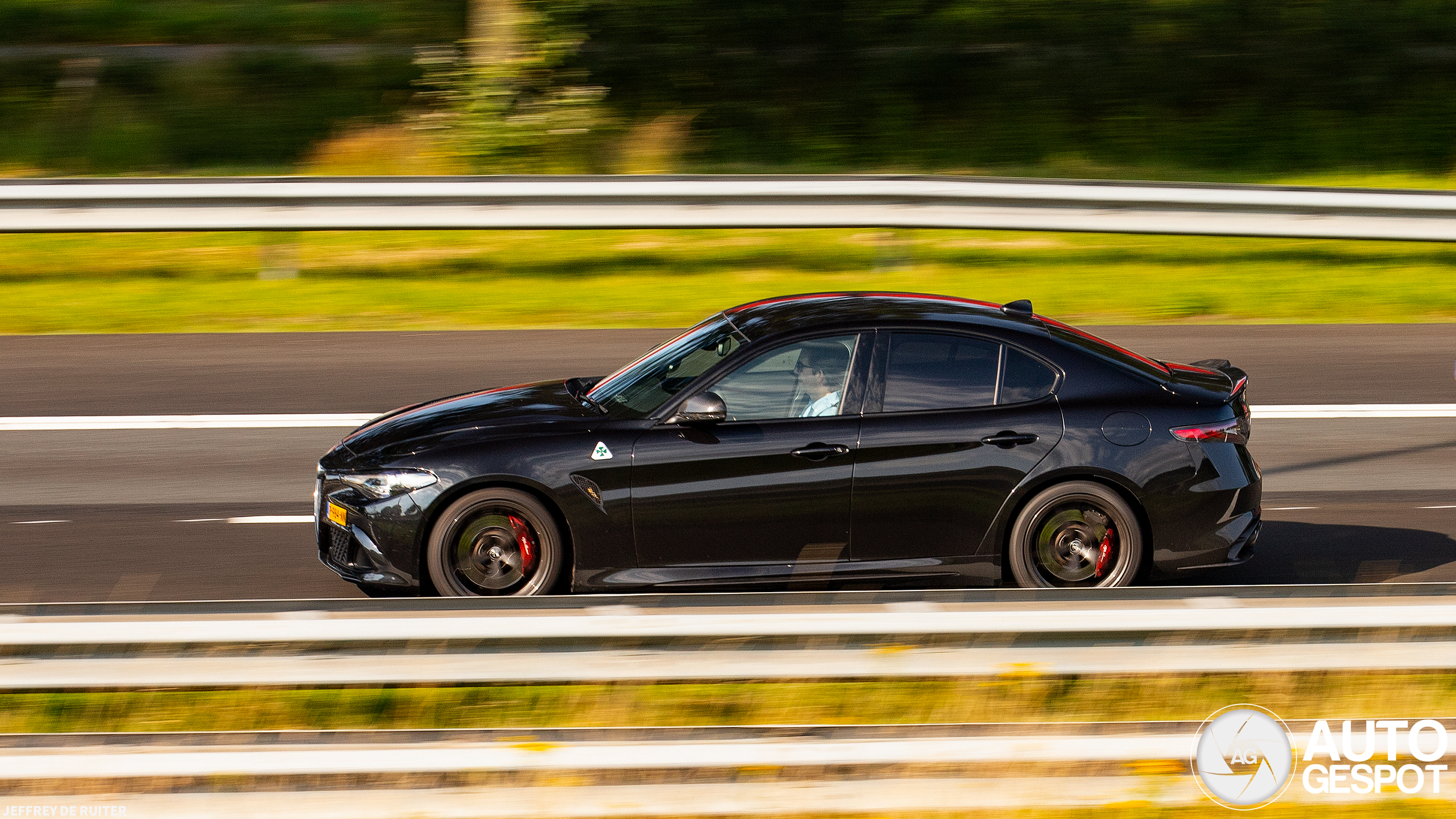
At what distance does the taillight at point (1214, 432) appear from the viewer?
6.35 meters

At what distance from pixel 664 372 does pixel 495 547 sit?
117cm

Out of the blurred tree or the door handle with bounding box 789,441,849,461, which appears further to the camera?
the blurred tree

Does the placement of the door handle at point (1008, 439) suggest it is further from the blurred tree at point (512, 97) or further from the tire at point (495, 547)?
the blurred tree at point (512, 97)

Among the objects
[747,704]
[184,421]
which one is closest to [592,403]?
[747,704]

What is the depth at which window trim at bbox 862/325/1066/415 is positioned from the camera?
247 inches

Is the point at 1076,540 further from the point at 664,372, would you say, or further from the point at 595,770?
the point at 595,770

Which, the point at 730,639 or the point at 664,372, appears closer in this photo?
the point at 730,639

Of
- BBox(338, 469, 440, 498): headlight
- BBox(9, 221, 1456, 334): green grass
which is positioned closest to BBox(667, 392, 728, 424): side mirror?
BBox(338, 469, 440, 498): headlight

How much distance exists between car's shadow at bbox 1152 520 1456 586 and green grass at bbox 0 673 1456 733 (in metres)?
1.23

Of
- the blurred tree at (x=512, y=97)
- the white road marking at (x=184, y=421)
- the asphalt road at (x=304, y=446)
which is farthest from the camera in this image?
the blurred tree at (x=512, y=97)

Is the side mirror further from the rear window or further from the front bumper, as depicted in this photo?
the rear window

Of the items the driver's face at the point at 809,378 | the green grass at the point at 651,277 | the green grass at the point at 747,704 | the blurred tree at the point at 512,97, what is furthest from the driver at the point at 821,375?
the blurred tree at the point at 512,97

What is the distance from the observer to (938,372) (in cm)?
638

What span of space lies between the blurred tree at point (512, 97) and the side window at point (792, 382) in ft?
34.8
